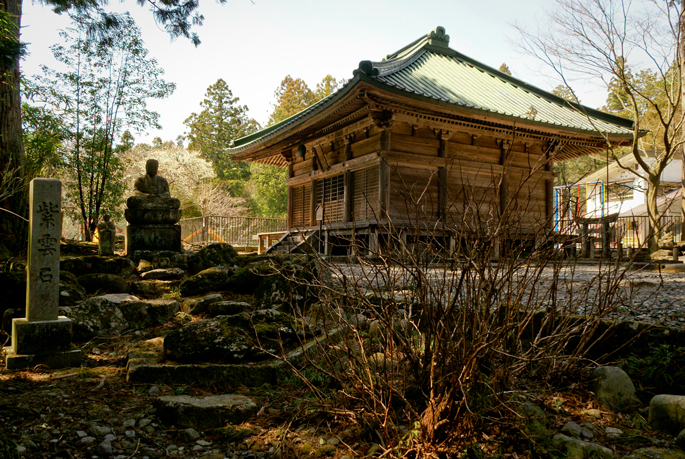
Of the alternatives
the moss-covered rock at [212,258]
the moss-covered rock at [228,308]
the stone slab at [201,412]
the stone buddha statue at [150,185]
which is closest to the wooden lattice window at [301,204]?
the stone buddha statue at [150,185]

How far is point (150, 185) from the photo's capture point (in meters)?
8.93

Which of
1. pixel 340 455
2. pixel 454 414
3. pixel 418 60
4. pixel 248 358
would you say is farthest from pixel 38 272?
pixel 418 60

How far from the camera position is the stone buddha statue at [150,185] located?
888cm

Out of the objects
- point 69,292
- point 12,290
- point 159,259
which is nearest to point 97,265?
point 159,259

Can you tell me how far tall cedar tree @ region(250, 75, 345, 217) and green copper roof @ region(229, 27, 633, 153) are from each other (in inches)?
550

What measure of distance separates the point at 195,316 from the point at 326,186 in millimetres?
8769

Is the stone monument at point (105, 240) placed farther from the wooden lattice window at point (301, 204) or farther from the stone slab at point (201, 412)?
the wooden lattice window at point (301, 204)

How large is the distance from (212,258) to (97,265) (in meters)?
1.74

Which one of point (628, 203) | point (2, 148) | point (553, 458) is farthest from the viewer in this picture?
point (628, 203)

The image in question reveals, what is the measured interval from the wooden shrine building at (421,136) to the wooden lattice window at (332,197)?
31 millimetres

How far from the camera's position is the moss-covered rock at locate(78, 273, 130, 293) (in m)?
6.37

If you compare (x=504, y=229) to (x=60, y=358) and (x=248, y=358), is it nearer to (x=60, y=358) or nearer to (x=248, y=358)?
(x=248, y=358)

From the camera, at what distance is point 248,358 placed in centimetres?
372

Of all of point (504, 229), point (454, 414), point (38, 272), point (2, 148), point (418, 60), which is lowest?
point (454, 414)
